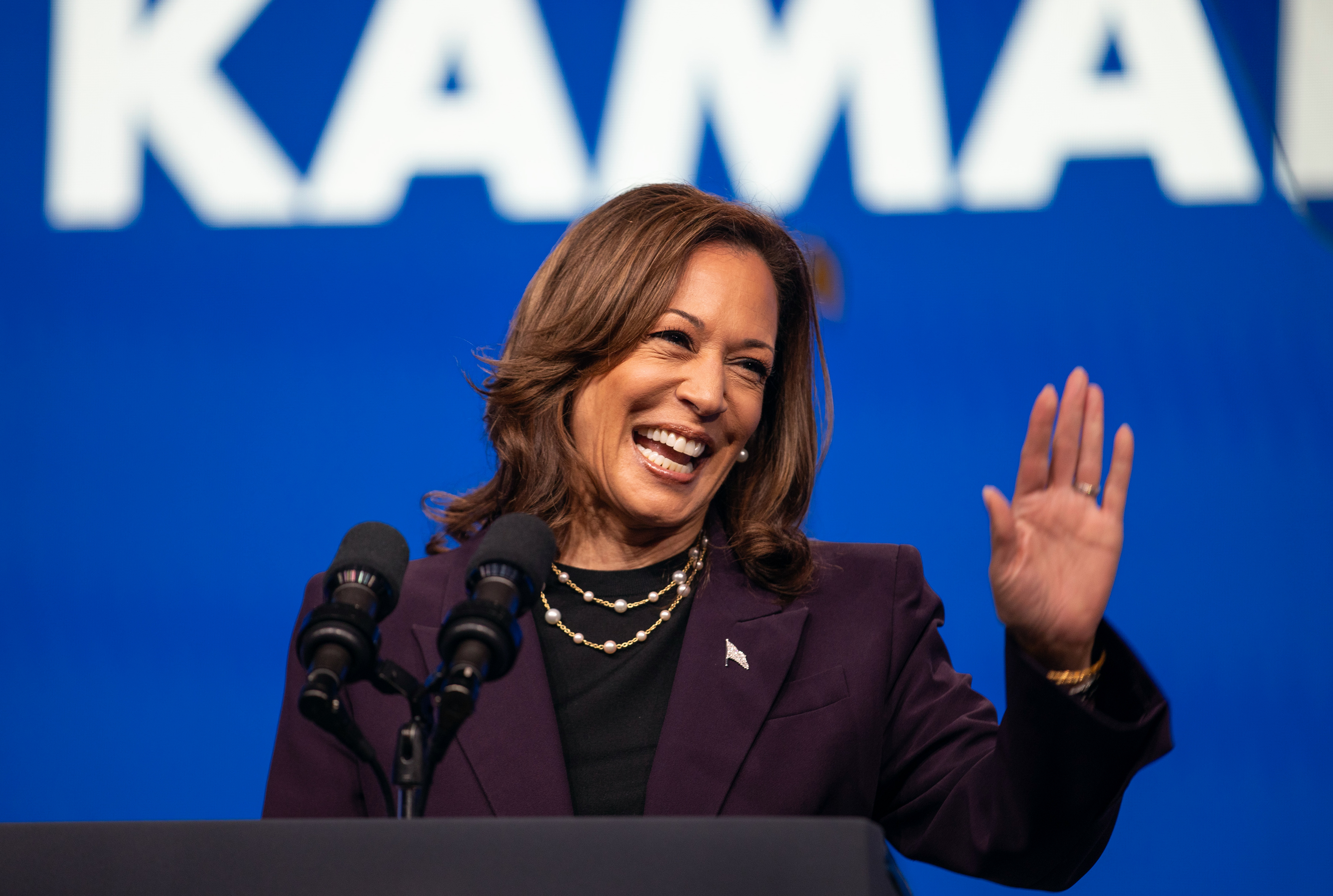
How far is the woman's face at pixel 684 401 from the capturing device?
6.22 feet

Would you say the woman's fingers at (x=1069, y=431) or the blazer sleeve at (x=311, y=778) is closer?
the woman's fingers at (x=1069, y=431)

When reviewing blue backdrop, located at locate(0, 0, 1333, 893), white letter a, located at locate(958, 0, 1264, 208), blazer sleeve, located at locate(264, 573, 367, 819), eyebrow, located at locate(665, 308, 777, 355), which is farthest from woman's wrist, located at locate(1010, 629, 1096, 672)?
white letter a, located at locate(958, 0, 1264, 208)

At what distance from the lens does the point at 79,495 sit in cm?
297

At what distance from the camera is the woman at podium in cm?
128

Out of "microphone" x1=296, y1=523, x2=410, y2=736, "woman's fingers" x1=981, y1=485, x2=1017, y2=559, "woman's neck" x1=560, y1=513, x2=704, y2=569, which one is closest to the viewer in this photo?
"microphone" x1=296, y1=523, x2=410, y2=736

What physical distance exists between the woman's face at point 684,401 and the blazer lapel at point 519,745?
338 mm

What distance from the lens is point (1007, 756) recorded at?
133cm

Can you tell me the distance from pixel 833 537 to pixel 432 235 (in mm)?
1247

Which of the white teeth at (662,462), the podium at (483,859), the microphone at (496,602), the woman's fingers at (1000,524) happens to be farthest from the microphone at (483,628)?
the white teeth at (662,462)

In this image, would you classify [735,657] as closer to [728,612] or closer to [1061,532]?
[728,612]

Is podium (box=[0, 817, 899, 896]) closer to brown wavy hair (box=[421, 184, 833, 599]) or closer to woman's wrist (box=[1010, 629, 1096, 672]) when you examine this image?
woman's wrist (box=[1010, 629, 1096, 672])

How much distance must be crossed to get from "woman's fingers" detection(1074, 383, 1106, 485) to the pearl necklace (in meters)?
0.77

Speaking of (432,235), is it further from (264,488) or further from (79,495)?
(79,495)

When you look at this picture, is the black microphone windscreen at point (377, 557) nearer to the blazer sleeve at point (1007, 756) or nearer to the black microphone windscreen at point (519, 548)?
the black microphone windscreen at point (519, 548)
